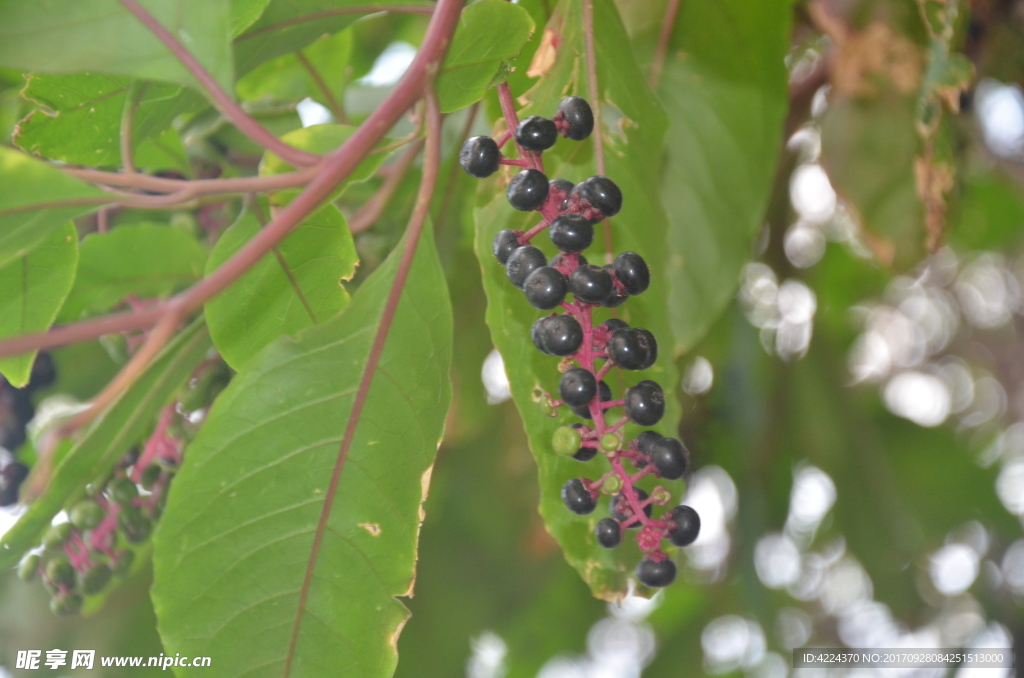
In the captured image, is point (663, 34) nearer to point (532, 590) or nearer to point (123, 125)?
point (123, 125)

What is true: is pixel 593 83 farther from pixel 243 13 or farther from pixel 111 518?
pixel 111 518

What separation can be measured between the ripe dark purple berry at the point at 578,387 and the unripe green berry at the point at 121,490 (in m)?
0.60

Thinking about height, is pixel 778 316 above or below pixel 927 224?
below

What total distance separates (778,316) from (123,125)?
5.94 feet

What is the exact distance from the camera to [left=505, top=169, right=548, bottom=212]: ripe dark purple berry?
609 mm

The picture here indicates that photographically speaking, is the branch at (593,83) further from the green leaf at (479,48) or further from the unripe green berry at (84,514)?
the unripe green berry at (84,514)

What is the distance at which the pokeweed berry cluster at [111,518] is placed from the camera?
93 cm

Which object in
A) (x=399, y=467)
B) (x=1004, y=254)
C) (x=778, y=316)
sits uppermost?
(x=399, y=467)

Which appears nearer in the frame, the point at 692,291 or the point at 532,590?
the point at 692,291

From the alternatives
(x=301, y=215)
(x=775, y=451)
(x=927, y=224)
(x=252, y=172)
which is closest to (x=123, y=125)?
(x=301, y=215)

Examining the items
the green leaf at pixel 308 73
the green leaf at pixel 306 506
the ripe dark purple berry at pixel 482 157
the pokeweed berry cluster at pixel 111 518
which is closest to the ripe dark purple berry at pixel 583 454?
the green leaf at pixel 306 506

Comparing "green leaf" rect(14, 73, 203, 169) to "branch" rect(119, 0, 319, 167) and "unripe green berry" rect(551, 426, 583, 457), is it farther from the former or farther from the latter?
"unripe green berry" rect(551, 426, 583, 457)

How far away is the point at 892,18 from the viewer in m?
1.24

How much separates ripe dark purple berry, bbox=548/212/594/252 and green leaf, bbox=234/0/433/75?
289mm
